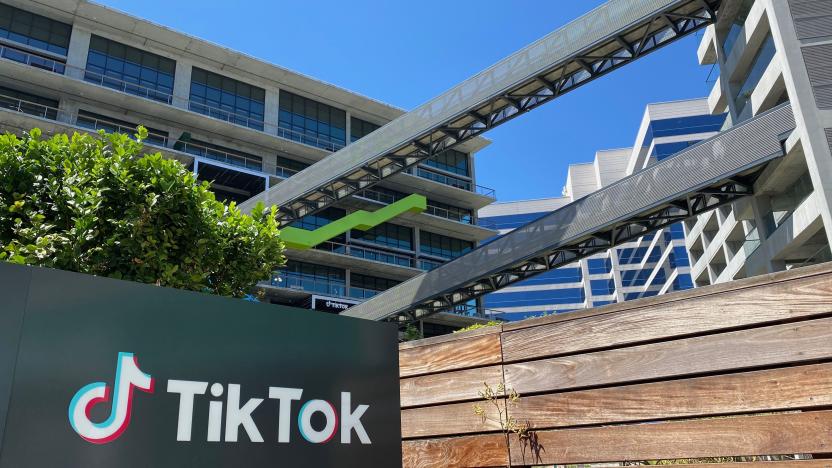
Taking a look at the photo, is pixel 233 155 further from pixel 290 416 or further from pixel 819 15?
pixel 290 416

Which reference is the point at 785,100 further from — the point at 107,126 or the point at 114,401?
the point at 107,126

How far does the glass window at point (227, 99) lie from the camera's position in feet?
135

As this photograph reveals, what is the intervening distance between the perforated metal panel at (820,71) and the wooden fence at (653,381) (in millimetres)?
23021

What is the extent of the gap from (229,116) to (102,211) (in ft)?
111

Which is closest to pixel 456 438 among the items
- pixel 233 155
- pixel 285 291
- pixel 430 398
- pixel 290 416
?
pixel 430 398

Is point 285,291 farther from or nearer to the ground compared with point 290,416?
farther from the ground

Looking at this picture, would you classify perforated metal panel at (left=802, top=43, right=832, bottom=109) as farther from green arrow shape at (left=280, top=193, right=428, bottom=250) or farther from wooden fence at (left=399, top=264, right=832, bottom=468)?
green arrow shape at (left=280, top=193, right=428, bottom=250)

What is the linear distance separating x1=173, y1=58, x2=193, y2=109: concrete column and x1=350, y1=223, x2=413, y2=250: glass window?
14.0 metres

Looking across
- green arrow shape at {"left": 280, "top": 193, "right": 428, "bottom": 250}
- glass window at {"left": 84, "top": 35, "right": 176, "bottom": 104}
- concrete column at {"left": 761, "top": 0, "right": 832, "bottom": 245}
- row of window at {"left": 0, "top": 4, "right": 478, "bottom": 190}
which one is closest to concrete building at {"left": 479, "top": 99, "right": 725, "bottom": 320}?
green arrow shape at {"left": 280, "top": 193, "right": 428, "bottom": 250}

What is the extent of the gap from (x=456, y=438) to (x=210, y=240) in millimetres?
7518

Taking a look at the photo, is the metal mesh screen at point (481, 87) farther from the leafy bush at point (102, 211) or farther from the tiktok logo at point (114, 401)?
the tiktok logo at point (114, 401)

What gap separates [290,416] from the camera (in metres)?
2.90

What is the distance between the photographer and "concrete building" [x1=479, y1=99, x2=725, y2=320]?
79.3 meters

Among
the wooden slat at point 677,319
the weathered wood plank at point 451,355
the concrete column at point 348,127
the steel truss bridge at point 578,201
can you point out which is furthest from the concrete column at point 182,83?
the wooden slat at point 677,319
